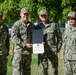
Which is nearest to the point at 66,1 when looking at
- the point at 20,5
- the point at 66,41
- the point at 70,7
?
the point at 70,7

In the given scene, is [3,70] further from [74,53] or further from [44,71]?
[74,53]

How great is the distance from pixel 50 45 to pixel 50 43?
0.05 metres

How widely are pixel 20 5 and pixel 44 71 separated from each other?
5.94m

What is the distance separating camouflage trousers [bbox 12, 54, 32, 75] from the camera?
905 centimetres

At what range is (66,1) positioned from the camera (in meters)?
14.0

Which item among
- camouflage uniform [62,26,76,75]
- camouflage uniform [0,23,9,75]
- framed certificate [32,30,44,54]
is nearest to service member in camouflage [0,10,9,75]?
camouflage uniform [0,23,9,75]

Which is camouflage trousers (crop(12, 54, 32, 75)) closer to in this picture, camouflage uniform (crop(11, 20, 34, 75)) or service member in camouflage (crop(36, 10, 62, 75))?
camouflage uniform (crop(11, 20, 34, 75))

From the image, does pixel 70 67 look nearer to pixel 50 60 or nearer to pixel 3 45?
pixel 50 60

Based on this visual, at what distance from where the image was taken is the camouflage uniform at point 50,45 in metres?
9.06

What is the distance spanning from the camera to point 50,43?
9102 millimetres

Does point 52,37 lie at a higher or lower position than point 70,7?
lower

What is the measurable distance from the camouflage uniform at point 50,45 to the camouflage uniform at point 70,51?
0.92 m

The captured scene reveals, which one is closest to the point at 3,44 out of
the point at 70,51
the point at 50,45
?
the point at 50,45

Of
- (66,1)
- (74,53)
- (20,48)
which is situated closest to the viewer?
(74,53)
